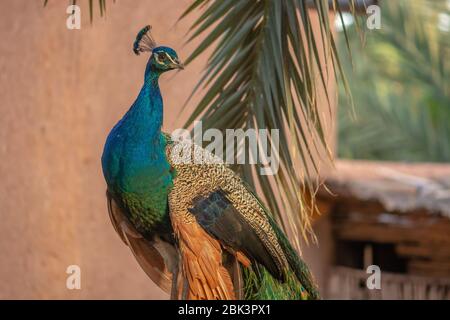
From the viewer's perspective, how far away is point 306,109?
2938 mm

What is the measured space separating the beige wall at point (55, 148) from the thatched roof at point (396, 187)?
168cm

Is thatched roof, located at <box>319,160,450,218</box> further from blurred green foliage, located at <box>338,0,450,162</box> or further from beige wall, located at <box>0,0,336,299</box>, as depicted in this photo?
blurred green foliage, located at <box>338,0,450,162</box>

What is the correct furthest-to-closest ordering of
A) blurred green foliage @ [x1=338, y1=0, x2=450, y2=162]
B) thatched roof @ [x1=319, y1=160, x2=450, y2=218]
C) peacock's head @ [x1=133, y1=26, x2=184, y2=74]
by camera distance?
blurred green foliage @ [x1=338, y1=0, x2=450, y2=162] < thatched roof @ [x1=319, y1=160, x2=450, y2=218] < peacock's head @ [x1=133, y1=26, x2=184, y2=74]

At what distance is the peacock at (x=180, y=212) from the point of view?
2152 millimetres

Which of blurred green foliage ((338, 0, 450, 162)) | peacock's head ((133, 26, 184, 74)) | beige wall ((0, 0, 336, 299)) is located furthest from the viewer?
blurred green foliage ((338, 0, 450, 162))

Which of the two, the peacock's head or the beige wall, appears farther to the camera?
the beige wall

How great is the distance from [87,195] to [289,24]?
7.52ft

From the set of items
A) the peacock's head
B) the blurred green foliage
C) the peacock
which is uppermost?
the blurred green foliage

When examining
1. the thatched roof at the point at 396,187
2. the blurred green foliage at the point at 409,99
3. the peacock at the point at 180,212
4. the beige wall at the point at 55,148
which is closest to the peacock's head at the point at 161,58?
the peacock at the point at 180,212

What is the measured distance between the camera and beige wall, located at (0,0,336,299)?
4.79 m

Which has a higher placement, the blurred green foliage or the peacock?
the blurred green foliage

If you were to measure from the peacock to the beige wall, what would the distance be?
247 cm

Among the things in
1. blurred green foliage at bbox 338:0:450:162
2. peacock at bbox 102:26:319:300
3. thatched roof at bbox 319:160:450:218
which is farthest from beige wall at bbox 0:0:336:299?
blurred green foliage at bbox 338:0:450:162
